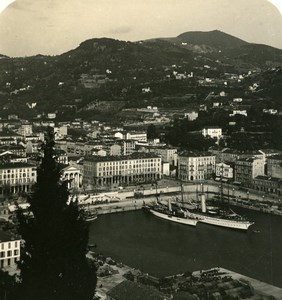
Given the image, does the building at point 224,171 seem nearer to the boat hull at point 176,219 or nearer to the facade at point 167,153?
the facade at point 167,153

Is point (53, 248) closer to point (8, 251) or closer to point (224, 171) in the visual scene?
point (8, 251)

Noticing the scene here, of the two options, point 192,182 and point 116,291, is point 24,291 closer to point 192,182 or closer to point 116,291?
point 116,291

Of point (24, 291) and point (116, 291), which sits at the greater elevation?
point (24, 291)

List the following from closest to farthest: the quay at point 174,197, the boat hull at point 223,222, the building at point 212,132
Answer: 1. the boat hull at point 223,222
2. the quay at point 174,197
3. the building at point 212,132

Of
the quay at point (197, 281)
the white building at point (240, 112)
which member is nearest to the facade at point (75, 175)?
the quay at point (197, 281)

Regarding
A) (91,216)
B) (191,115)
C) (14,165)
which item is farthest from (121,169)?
(191,115)

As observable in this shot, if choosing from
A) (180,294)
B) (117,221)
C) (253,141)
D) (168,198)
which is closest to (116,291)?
(180,294)
